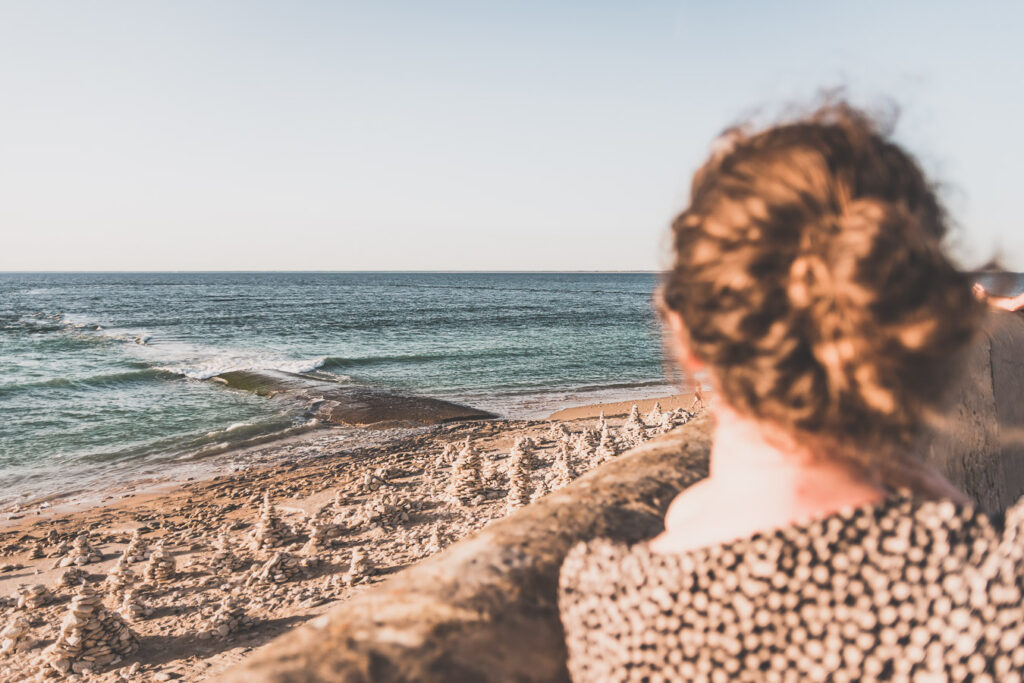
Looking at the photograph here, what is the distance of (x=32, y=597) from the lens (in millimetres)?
6312

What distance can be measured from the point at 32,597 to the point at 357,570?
11.0 ft

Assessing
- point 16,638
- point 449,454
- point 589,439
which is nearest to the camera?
point 16,638

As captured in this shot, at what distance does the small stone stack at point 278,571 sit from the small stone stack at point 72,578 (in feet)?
6.80

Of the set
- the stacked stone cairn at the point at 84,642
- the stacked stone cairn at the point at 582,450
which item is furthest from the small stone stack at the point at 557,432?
the stacked stone cairn at the point at 84,642

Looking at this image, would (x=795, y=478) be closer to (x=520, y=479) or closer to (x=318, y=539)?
(x=318, y=539)

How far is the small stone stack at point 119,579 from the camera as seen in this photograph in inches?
252

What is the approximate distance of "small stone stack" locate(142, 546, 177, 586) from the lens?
6566 millimetres

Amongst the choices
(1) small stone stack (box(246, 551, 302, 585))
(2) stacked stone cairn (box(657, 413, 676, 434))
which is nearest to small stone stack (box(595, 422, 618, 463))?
(2) stacked stone cairn (box(657, 413, 676, 434))

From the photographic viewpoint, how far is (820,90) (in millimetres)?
1390

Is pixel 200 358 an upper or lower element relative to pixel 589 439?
lower

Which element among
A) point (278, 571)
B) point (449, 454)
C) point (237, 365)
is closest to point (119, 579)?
point (278, 571)

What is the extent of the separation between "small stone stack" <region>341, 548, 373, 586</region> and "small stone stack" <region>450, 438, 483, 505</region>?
2.21 metres

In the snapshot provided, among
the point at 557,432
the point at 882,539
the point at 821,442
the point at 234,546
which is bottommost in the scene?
the point at 234,546

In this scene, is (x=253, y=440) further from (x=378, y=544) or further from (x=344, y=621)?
(x=344, y=621)
